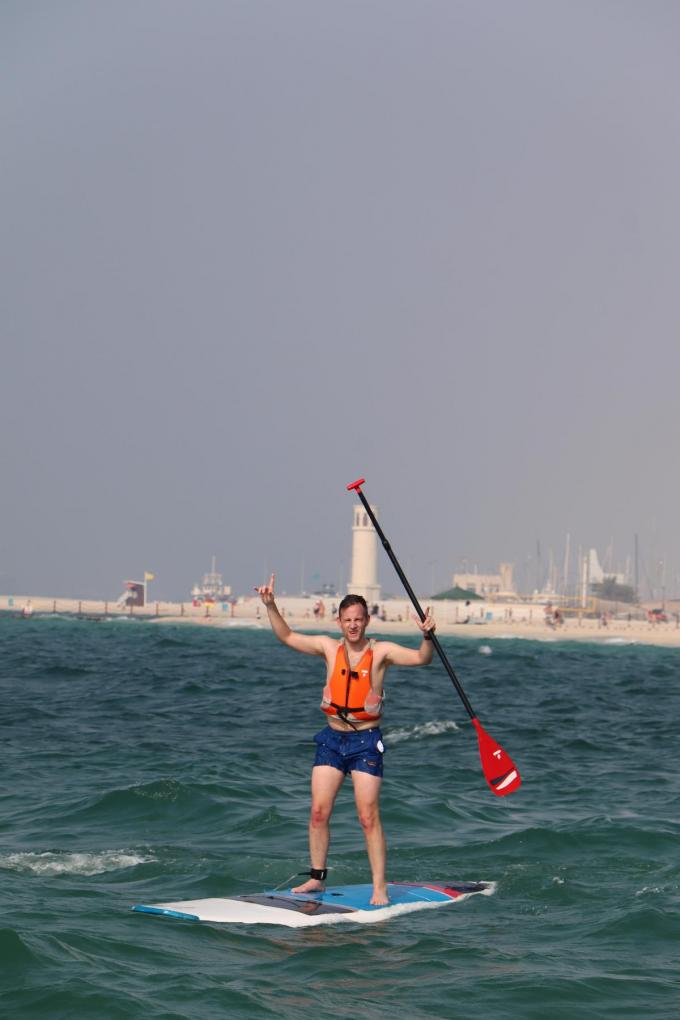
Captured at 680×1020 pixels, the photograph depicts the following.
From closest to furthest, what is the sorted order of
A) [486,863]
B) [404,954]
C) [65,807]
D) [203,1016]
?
[203,1016] < [404,954] < [486,863] < [65,807]

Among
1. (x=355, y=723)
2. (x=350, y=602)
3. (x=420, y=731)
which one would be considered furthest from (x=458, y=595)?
(x=350, y=602)

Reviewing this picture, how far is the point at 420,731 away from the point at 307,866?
12.9 meters

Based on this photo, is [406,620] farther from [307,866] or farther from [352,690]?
[352,690]

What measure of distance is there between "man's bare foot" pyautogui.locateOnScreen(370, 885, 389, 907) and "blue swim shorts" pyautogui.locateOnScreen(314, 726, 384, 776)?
916mm

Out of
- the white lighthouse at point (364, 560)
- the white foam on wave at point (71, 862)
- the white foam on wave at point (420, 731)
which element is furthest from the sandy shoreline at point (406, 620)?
the white foam on wave at point (71, 862)

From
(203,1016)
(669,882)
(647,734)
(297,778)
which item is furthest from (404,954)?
(647,734)

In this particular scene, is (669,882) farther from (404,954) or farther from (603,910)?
(404,954)

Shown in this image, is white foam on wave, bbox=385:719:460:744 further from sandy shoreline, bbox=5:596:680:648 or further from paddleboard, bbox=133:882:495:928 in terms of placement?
Answer: sandy shoreline, bbox=5:596:680:648

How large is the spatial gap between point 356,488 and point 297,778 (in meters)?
7.91

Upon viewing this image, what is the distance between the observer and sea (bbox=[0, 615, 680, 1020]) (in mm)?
7938

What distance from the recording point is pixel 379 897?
10.2 meters

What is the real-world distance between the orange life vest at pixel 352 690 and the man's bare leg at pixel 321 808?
0.48m

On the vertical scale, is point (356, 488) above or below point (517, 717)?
above

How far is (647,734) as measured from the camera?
25.7m
